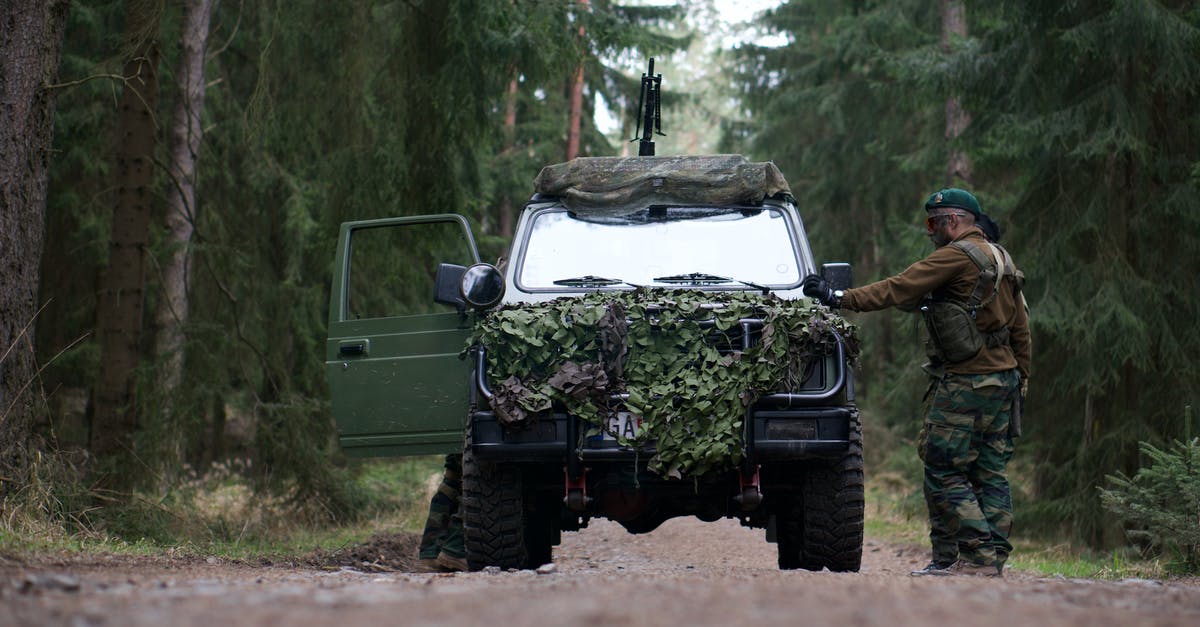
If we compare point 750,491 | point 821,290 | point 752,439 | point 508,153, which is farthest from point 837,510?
point 508,153

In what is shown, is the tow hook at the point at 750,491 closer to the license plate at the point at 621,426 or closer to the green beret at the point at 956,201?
Result: the license plate at the point at 621,426

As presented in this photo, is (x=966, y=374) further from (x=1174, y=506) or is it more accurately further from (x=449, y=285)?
(x=449, y=285)

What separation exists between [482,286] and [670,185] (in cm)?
159

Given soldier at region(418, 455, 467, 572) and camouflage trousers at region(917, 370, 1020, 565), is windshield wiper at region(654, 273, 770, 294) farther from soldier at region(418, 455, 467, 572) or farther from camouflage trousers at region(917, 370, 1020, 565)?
soldier at region(418, 455, 467, 572)

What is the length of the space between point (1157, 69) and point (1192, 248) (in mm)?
1594

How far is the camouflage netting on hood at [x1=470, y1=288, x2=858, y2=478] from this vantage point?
6004mm

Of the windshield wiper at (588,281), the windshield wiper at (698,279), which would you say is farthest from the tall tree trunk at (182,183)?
the windshield wiper at (698,279)

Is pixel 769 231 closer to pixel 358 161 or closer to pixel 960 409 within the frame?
pixel 960 409

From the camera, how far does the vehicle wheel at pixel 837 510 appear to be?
6.35 metres

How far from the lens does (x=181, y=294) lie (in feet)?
51.0

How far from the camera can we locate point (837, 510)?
253 inches

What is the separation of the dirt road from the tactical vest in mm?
1608

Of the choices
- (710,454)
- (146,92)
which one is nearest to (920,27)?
(146,92)

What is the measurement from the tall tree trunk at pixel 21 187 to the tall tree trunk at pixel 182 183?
85.6 inches
